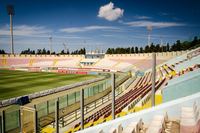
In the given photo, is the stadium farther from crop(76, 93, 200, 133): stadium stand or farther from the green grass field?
the green grass field

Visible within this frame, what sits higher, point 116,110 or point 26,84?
point 116,110

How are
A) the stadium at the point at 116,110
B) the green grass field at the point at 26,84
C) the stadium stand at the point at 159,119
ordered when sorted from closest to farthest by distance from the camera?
the stadium stand at the point at 159,119 < the stadium at the point at 116,110 < the green grass field at the point at 26,84

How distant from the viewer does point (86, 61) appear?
200 ft

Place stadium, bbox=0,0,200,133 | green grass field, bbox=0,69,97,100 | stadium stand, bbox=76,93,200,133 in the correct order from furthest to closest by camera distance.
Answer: green grass field, bbox=0,69,97,100
stadium, bbox=0,0,200,133
stadium stand, bbox=76,93,200,133

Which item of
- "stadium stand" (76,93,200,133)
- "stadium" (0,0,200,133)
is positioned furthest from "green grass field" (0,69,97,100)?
"stadium stand" (76,93,200,133)

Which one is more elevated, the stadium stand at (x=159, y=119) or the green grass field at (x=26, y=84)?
the stadium stand at (x=159, y=119)

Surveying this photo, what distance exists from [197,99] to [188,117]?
3.18ft

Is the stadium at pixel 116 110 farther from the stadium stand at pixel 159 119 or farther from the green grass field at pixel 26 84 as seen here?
the green grass field at pixel 26 84

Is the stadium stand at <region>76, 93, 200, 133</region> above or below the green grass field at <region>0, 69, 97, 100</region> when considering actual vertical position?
above

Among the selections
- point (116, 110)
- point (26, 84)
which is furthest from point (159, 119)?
point (26, 84)

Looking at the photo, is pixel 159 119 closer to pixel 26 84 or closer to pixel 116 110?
pixel 116 110

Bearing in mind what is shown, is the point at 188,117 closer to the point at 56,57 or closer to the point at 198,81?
the point at 198,81

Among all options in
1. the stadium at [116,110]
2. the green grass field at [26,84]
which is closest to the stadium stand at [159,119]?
the stadium at [116,110]

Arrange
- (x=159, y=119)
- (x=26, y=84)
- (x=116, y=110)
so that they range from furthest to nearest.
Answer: (x=26, y=84) → (x=116, y=110) → (x=159, y=119)
